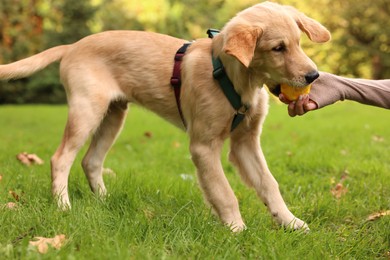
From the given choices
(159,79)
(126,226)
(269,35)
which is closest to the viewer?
(126,226)

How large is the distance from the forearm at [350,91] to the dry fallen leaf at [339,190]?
926 millimetres

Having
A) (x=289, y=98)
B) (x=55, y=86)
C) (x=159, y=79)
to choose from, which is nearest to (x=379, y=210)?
(x=289, y=98)

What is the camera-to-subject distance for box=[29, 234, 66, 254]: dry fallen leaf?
2326mm

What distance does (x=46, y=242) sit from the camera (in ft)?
7.82

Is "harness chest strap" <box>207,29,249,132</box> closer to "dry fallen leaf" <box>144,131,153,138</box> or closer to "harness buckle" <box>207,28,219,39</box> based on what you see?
"harness buckle" <box>207,28,219,39</box>

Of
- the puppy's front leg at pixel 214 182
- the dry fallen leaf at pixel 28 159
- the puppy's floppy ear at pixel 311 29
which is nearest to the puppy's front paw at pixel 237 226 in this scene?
the puppy's front leg at pixel 214 182

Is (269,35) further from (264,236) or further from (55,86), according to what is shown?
(55,86)

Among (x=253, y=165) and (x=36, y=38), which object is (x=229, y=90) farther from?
(x=36, y=38)

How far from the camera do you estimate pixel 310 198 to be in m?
3.88

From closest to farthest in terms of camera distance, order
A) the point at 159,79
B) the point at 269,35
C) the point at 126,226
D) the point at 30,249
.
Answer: the point at 30,249 → the point at 126,226 → the point at 269,35 → the point at 159,79

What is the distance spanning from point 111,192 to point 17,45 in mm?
16549

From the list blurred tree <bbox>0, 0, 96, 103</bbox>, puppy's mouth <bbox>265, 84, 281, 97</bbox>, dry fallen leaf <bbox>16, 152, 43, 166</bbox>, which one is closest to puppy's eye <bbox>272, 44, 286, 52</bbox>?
puppy's mouth <bbox>265, 84, 281, 97</bbox>

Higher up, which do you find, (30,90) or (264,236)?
(264,236)

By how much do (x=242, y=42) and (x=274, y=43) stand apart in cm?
28
